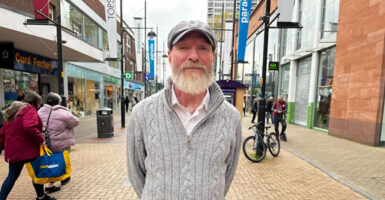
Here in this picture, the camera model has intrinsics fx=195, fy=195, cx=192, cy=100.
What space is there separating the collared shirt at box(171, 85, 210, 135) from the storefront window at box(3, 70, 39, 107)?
10545 millimetres

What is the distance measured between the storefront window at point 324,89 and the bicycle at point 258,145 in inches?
236

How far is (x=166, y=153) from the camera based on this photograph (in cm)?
119

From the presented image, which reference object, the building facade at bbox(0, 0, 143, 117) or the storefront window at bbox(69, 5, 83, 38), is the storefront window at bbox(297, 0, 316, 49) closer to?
the building facade at bbox(0, 0, 143, 117)

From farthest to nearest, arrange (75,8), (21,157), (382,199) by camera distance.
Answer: (75,8) → (382,199) → (21,157)

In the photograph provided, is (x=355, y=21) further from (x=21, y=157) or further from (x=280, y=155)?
(x=21, y=157)

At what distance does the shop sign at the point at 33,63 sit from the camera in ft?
29.3

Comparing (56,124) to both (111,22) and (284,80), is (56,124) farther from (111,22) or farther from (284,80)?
(284,80)

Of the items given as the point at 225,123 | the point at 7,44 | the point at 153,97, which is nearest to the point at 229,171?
the point at 225,123

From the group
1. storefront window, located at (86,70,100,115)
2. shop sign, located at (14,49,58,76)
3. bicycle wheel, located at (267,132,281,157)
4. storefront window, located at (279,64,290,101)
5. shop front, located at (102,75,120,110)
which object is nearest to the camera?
bicycle wheel, located at (267,132,281,157)

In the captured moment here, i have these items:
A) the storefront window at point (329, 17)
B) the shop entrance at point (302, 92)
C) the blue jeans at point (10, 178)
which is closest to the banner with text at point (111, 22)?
the blue jeans at point (10, 178)

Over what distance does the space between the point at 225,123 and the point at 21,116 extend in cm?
325

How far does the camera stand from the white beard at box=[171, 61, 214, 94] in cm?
124

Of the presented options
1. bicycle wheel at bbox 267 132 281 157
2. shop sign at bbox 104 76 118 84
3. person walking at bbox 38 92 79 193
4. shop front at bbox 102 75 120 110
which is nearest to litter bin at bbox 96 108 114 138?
person walking at bbox 38 92 79 193

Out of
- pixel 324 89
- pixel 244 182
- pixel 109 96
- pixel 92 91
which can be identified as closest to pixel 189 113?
pixel 244 182
